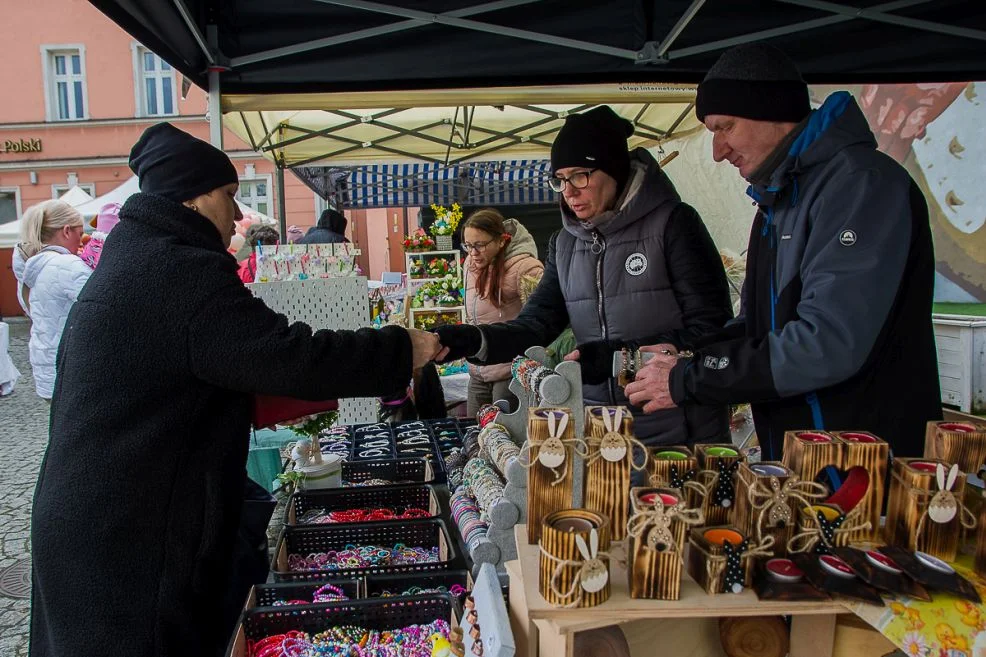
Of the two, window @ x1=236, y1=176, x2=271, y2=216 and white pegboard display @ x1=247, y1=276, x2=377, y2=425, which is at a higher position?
window @ x1=236, y1=176, x2=271, y2=216

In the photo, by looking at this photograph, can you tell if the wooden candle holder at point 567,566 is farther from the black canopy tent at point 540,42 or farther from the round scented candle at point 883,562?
the black canopy tent at point 540,42

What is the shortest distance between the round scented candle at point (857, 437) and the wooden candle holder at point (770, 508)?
13cm

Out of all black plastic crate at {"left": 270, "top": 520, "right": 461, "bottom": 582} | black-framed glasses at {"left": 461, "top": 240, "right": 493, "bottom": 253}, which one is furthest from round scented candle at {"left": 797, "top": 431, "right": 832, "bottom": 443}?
black-framed glasses at {"left": 461, "top": 240, "right": 493, "bottom": 253}

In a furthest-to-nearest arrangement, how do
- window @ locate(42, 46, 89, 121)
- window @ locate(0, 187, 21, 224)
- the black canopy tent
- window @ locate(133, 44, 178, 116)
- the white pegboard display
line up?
window @ locate(0, 187, 21, 224) < window @ locate(133, 44, 178, 116) < window @ locate(42, 46, 89, 121) < the white pegboard display < the black canopy tent

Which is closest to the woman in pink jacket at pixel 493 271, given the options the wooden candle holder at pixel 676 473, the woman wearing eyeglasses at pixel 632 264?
the woman wearing eyeglasses at pixel 632 264

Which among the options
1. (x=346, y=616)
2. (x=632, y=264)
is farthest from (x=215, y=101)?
(x=346, y=616)

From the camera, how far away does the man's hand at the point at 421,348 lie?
1.57 m

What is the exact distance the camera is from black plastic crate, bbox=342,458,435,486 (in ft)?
8.16

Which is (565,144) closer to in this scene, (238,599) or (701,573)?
(701,573)

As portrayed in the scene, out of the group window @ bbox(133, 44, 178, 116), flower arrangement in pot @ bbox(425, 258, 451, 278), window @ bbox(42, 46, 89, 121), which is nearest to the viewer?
flower arrangement in pot @ bbox(425, 258, 451, 278)

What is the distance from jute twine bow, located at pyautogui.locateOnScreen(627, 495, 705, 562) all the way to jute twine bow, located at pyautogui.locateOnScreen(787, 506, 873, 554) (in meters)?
0.17

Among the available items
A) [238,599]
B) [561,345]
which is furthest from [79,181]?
[238,599]

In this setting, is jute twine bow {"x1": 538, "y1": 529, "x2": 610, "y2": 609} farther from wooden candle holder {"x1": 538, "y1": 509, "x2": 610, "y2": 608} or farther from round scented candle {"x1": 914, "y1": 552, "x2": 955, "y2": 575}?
round scented candle {"x1": 914, "y1": 552, "x2": 955, "y2": 575}

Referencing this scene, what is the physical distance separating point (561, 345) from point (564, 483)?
2.36m
